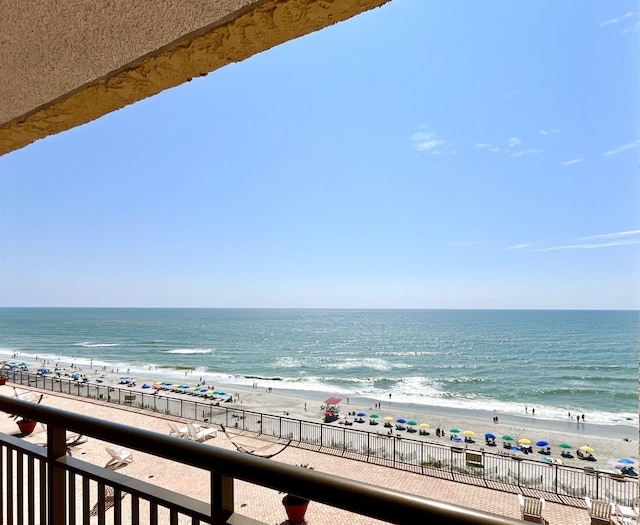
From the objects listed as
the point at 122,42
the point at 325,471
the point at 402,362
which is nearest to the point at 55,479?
the point at 122,42

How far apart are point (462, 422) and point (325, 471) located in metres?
15.9

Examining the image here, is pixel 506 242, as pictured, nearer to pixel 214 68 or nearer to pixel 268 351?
pixel 268 351

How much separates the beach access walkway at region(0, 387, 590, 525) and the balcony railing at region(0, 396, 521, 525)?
544 cm

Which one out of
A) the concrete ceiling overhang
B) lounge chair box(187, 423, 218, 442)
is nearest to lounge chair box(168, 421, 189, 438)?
lounge chair box(187, 423, 218, 442)

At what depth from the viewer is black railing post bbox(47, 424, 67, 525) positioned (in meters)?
1.21

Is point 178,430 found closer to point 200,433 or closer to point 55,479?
point 200,433

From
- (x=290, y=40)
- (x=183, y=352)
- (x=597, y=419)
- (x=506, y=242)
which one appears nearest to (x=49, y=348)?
(x=183, y=352)

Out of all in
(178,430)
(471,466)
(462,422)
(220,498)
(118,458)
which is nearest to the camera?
(220,498)

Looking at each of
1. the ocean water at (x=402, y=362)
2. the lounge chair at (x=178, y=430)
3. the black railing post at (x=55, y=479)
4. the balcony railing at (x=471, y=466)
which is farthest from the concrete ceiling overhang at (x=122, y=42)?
the ocean water at (x=402, y=362)

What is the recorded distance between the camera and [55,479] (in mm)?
1214

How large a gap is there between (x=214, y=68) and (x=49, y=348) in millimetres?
59607

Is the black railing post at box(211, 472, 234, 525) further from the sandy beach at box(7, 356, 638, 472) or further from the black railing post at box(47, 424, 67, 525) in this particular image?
the sandy beach at box(7, 356, 638, 472)

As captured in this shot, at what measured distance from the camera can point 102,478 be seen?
3.63 feet

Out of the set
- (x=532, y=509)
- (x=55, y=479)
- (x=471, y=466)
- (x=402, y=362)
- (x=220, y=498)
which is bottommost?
(x=402, y=362)
